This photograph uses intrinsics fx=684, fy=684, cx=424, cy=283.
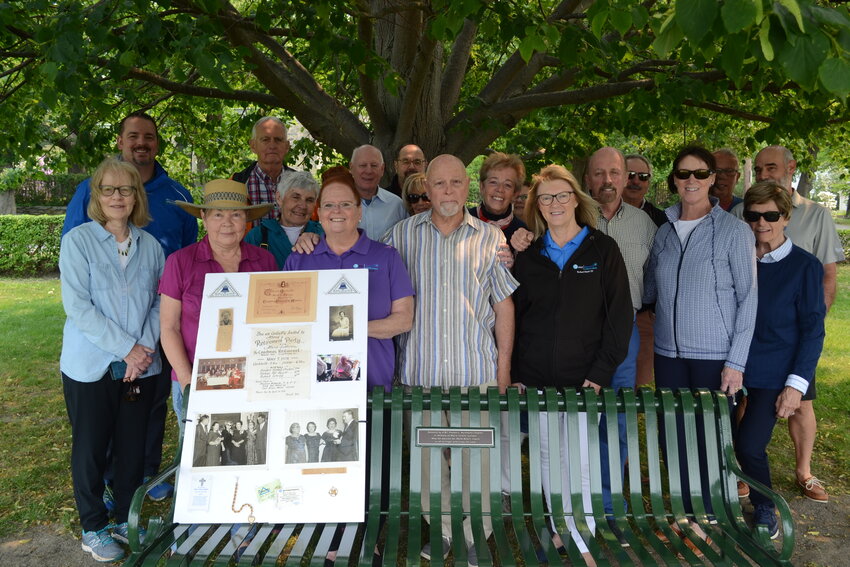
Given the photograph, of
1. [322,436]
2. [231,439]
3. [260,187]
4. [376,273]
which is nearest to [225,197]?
[376,273]

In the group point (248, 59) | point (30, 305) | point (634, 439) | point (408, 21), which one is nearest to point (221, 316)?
point (634, 439)

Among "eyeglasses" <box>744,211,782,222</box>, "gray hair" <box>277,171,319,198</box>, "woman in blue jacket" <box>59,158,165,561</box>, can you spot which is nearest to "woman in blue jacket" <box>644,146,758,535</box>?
"eyeglasses" <box>744,211,782,222</box>

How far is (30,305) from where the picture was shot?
12.3 meters

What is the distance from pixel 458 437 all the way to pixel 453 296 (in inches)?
32.7

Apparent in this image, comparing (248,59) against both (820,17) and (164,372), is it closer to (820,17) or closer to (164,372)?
(164,372)

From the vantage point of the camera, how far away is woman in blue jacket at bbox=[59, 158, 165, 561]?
3.65 m

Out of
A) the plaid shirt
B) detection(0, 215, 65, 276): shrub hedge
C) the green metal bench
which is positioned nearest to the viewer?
the green metal bench

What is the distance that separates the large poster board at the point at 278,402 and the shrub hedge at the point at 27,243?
13218mm

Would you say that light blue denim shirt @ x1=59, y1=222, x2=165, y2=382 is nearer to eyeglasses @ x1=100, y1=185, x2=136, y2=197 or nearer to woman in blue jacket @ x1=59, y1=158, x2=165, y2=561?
woman in blue jacket @ x1=59, y1=158, x2=165, y2=561

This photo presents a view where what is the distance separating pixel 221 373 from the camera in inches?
126

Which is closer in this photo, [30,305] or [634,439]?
[634,439]

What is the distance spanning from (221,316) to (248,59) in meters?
3.10

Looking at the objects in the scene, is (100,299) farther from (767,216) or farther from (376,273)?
(767,216)

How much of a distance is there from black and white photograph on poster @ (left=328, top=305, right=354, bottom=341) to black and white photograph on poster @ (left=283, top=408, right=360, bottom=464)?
35 cm
